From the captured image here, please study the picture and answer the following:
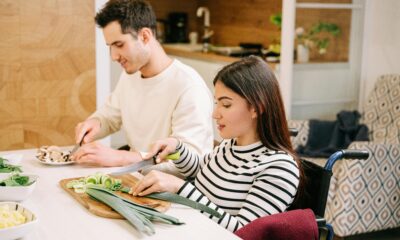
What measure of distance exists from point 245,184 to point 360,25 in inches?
105

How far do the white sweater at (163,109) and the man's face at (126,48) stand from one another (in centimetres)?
10

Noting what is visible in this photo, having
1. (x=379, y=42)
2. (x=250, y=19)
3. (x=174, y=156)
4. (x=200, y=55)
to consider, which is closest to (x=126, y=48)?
(x=174, y=156)

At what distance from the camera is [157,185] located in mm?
1659

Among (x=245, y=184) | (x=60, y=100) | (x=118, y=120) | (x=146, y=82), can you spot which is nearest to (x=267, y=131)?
(x=245, y=184)

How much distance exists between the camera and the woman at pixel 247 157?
1663mm

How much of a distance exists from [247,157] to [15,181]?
69 cm

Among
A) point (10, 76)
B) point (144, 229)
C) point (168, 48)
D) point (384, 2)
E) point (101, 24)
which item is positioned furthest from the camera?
point (168, 48)

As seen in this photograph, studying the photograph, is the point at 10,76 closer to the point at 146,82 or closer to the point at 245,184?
the point at 146,82

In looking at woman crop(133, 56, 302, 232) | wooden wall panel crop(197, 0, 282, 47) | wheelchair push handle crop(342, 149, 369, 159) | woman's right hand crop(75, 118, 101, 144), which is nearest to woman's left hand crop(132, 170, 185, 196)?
woman crop(133, 56, 302, 232)

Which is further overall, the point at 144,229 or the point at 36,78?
the point at 36,78

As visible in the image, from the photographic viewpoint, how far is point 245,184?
5.72 feet

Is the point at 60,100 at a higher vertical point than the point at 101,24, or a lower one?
lower

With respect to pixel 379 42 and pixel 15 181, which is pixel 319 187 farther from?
pixel 379 42

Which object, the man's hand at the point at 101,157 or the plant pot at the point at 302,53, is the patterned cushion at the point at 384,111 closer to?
the plant pot at the point at 302,53
